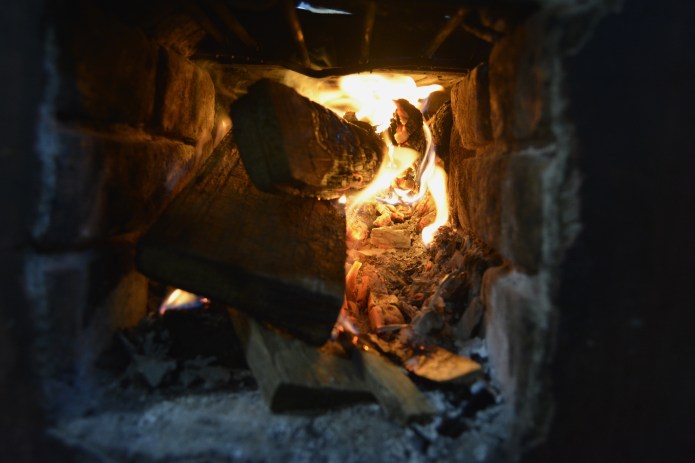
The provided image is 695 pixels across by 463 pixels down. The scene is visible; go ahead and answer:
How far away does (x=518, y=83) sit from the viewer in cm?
129

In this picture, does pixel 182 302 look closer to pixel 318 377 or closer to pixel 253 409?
pixel 253 409

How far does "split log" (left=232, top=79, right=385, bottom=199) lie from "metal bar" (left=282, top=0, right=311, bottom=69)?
0.72ft

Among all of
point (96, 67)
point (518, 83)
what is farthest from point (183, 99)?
point (518, 83)

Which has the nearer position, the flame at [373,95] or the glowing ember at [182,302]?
the glowing ember at [182,302]

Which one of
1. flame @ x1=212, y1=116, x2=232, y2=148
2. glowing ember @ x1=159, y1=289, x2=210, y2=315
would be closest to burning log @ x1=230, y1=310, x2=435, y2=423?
glowing ember @ x1=159, y1=289, x2=210, y2=315

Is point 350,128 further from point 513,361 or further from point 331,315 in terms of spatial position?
point 513,361

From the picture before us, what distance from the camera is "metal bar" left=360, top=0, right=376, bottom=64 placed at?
1.47 meters

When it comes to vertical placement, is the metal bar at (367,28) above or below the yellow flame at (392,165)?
above

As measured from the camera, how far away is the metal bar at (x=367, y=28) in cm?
147

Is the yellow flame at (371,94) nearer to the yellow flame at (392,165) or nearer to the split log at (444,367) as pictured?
the yellow flame at (392,165)

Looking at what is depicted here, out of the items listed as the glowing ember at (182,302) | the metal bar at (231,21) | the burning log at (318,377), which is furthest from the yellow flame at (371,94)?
the burning log at (318,377)

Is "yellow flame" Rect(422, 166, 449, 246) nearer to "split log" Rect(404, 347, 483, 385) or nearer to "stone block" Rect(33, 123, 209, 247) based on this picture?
"split log" Rect(404, 347, 483, 385)

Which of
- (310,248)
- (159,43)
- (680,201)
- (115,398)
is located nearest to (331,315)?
(310,248)

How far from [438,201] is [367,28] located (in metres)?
1.27
